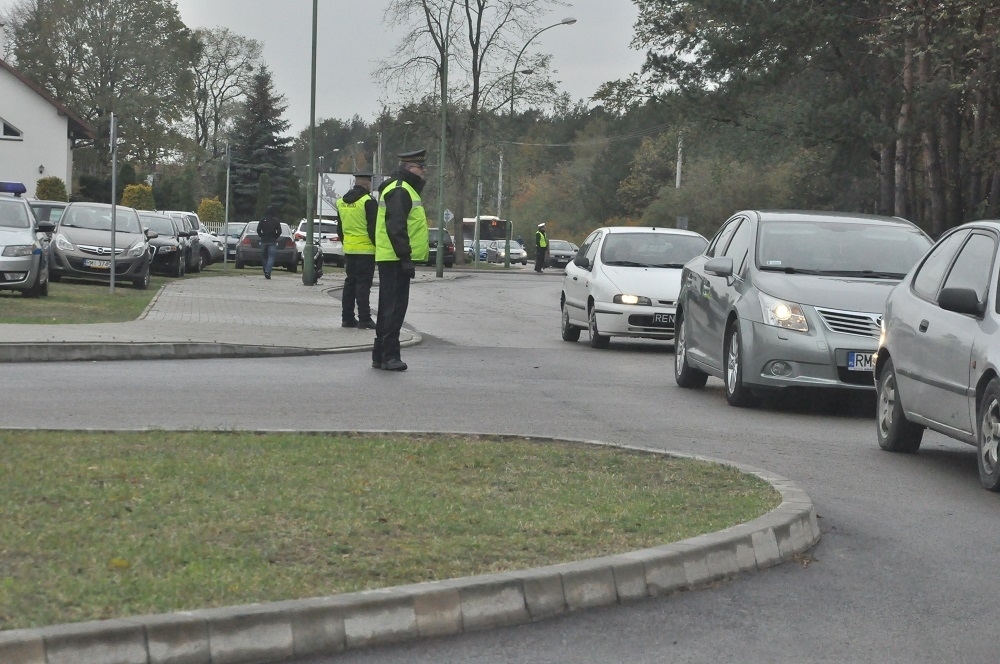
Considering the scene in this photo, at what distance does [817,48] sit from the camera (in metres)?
39.4

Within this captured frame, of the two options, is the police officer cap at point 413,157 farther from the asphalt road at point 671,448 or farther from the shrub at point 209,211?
the shrub at point 209,211

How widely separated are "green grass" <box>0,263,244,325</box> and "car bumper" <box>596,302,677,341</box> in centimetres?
618

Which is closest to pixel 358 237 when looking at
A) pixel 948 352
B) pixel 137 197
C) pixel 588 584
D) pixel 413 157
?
pixel 413 157

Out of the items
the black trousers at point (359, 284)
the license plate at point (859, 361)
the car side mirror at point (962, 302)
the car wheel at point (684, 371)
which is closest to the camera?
the car side mirror at point (962, 302)

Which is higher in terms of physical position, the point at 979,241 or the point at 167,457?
the point at 979,241

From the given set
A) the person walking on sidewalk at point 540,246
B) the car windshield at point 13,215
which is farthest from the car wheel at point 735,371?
the person walking on sidewalk at point 540,246

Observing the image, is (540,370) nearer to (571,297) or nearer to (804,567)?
(571,297)

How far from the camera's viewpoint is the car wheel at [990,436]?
334 inches

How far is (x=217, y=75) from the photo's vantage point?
10056cm

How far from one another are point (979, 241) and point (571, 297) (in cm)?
1158

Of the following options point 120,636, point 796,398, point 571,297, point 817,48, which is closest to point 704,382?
point 796,398

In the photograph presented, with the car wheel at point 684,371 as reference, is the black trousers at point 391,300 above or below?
above

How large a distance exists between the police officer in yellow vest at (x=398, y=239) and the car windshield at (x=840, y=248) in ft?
10.6

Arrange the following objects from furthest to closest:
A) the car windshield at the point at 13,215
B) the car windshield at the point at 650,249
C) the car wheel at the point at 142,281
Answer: the car wheel at the point at 142,281, the car windshield at the point at 13,215, the car windshield at the point at 650,249
